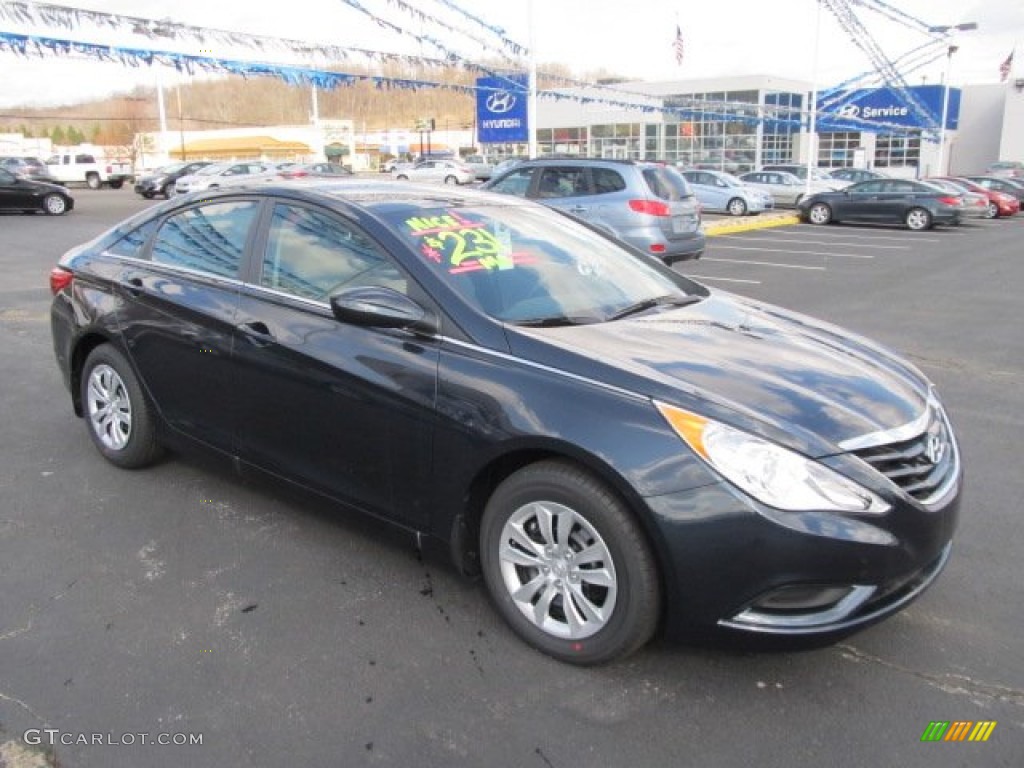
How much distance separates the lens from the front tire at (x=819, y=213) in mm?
23928

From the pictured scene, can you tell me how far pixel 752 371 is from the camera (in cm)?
297

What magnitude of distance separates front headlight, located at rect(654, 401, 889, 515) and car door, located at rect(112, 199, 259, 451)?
7.26 ft

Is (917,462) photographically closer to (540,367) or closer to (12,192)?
(540,367)

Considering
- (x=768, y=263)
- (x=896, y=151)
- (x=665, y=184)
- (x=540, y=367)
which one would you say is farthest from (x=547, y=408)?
(x=896, y=151)

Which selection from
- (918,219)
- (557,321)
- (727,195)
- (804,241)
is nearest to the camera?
(557,321)

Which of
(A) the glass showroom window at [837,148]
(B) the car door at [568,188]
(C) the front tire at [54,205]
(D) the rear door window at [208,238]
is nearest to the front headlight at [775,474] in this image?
(D) the rear door window at [208,238]

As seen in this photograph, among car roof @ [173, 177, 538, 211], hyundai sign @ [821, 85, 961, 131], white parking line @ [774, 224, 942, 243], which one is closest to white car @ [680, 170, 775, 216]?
white parking line @ [774, 224, 942, 243]

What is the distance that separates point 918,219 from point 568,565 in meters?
23.0

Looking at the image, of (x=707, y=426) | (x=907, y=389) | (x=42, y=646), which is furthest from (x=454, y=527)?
(x=907, y=389)

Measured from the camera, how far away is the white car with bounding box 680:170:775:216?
25422 millimetres

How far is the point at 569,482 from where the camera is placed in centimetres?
273

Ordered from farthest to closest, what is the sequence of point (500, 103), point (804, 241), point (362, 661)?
point (500, 103), point (804, 241), point (362, 661)

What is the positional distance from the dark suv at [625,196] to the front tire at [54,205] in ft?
56.3

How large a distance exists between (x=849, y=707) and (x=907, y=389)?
1.21 metres
